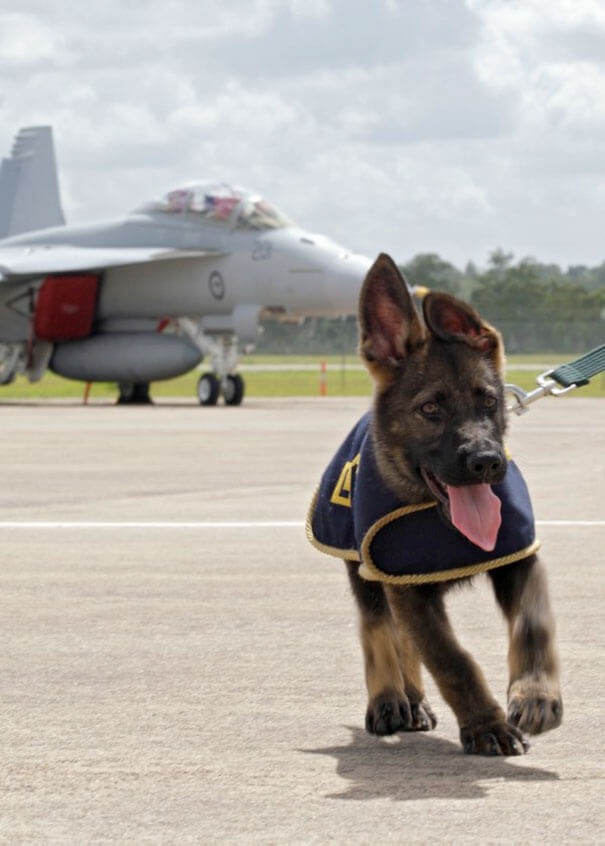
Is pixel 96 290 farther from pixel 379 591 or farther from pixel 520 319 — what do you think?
pixel 520 319

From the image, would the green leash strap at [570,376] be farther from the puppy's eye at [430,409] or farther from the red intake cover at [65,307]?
the red intake cover at [65,307]

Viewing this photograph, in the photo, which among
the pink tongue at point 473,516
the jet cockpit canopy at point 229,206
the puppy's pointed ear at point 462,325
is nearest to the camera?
the pink tongue at point 473,516

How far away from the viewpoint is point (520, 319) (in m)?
86.8

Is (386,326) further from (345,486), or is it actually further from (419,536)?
(345,486)

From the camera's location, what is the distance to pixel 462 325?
4730 millimetres

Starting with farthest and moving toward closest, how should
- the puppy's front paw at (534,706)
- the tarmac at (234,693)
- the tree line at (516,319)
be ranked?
1. the tree line at (516,319)
2. the puppy's front paw at (534,706)
3. the tarmac at (234,693)

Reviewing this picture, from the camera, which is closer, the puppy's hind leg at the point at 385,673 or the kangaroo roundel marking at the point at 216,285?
the puppy's hind leg at the point at 385,673

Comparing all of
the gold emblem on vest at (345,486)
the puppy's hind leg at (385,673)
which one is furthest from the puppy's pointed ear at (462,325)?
the puppy's hind leg at (385,673)

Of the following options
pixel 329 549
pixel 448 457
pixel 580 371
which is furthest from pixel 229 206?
pixel 448 457

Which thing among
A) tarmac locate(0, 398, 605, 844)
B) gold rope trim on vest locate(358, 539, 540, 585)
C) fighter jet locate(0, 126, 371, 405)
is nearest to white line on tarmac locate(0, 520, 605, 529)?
tarmac locate(0, 398, 605, 844)

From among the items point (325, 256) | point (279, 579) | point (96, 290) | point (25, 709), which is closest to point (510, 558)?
point (25, 709)

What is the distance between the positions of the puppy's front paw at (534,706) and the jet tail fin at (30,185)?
4201 cm

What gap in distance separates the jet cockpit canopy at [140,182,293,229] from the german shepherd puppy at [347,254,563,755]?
1188 inches

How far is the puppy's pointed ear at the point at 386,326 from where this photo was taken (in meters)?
4.71
